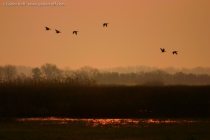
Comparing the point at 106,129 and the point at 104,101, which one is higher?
the point at 104,101

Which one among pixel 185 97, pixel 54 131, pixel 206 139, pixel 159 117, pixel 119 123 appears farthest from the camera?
pixel 185 97

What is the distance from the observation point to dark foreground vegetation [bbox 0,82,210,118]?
55531 mm

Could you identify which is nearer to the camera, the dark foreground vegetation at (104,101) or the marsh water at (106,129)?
the marsh water at (106,129)

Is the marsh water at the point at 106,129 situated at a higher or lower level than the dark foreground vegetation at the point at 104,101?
lower

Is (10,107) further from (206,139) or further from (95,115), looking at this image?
(206,139)

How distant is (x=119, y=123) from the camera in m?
45.9

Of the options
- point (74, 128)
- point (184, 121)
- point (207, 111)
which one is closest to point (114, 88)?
point (207, 111)

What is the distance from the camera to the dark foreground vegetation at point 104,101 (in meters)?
55.5

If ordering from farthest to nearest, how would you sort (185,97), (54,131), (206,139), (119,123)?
(185,97)
(119,123)
(54,131)
(206,139)

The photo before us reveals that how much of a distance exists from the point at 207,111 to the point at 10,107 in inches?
774

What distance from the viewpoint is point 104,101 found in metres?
58.3

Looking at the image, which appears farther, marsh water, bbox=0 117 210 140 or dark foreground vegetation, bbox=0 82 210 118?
dark foreground vegetation, bbox=0 82 210 118

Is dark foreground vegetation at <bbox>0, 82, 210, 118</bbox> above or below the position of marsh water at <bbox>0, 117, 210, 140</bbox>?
above

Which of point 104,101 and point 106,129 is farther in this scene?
point 104,101
